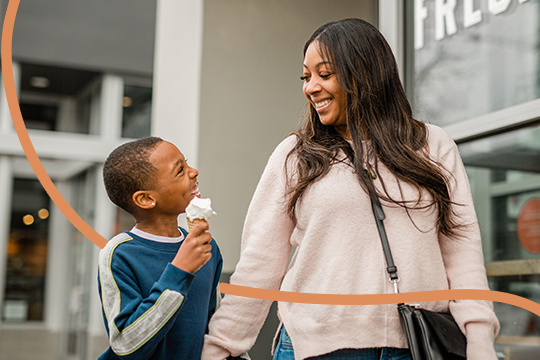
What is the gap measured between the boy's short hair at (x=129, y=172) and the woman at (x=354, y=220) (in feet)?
1.14

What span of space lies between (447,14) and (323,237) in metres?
2.06

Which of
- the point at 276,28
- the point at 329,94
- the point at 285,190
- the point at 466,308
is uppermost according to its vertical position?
the point at 276,28

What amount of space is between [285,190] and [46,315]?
6546 millimetres

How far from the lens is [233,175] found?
3.63 m

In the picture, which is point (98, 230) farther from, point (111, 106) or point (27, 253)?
point (111, 106)

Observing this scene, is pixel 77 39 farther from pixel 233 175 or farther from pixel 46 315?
pixel 233 175

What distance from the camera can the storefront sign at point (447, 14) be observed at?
275 cm

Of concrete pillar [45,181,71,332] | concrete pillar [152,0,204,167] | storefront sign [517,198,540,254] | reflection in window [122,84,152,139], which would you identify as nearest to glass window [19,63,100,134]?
reflection in window [122,84,152,139]

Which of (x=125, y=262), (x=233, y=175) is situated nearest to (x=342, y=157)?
(x=125, y=262)

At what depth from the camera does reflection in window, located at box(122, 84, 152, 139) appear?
7.20 m

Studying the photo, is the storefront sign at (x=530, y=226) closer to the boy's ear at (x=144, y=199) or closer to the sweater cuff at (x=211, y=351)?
the sweater cuff at (x=211, y=351)

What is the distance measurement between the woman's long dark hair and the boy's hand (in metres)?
0.29

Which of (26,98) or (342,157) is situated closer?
(342,157)

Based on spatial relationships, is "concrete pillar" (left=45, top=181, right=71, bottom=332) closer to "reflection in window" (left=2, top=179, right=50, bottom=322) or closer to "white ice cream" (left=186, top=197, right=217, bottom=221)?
"reflection in window" (left=2, top=179, right=50, bottom=322)
